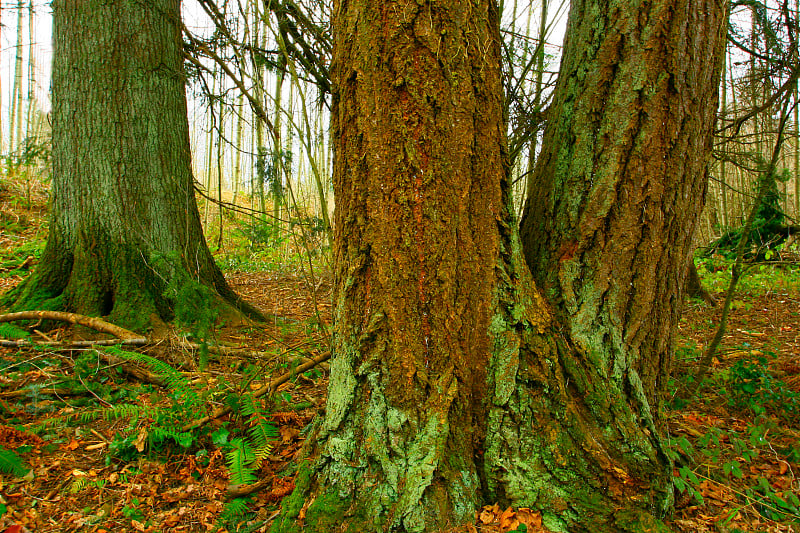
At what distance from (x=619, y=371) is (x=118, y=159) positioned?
371 centimetres

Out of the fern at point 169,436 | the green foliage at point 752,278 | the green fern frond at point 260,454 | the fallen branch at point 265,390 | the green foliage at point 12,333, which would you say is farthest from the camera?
the green foliage at point 752,278

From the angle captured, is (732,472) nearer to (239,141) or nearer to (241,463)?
(241,463)

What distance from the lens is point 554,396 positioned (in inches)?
61.6

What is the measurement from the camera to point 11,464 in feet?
5.81

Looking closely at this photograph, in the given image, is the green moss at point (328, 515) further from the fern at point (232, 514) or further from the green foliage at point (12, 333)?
the green foliage at point (12, 333)

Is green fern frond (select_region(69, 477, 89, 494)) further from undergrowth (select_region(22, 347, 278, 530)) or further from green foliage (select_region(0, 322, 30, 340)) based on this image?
green foliage (select_region(0, 322, 30, 340))

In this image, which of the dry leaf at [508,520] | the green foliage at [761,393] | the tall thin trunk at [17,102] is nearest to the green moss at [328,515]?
the dry leaf at [508,520]

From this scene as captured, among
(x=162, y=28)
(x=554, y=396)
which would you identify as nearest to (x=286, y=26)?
(x=162, y=28)

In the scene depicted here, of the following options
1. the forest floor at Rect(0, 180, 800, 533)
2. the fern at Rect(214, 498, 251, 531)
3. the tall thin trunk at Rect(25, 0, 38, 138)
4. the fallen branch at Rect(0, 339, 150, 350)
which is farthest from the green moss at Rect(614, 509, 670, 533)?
the tall thin trunk at Rect(25, 0, 38, 138)

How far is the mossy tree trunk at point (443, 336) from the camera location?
1.50 m

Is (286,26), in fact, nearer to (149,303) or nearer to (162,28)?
(162,28)

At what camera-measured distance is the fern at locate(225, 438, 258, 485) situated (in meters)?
1.73

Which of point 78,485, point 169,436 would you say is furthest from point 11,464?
point 169,436

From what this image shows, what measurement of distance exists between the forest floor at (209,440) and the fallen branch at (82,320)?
0.10 meters
